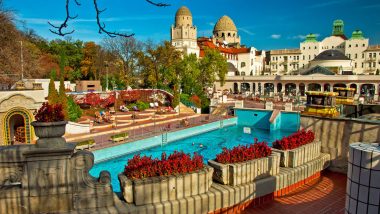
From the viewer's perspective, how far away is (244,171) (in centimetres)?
672

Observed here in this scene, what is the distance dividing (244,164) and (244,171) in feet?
0.60

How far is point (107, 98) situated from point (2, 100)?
14.4 meters

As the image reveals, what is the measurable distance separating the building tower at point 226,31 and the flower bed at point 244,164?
92.1 meters

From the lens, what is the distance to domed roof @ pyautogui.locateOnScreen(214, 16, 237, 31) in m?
97.2

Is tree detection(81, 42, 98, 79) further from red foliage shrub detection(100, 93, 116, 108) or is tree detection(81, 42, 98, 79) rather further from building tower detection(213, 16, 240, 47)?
building tower detection(213, 16, 240, 47)

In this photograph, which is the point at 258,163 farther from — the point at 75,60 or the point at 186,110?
the point at 75,60

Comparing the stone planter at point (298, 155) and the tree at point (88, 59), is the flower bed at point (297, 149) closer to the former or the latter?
the stone planter at point (298, 155)

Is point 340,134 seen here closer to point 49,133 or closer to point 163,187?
point 163,187

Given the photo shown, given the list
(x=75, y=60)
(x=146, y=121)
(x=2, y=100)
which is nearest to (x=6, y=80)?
(x=2, y=100)

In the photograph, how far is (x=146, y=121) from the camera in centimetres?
2578

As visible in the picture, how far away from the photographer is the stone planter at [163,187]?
5.50 m

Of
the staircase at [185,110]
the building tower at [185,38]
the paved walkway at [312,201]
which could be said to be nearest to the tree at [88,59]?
the staircase at [185,110]

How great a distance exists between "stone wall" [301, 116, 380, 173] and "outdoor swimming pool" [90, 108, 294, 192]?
8076 millimetres

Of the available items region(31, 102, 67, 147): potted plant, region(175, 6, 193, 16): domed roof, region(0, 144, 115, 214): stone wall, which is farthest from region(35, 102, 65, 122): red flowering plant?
region(175, 6, 193, 16): domed roof
